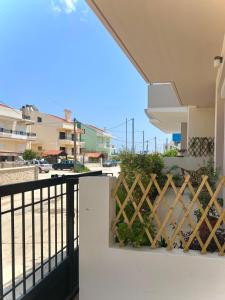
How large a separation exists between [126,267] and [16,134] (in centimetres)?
4691

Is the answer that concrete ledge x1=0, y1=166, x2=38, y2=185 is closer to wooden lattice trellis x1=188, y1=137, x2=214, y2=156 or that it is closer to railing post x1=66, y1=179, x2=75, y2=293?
wooden lattice trellis x1=188, y1=137, x2=214, y2=156

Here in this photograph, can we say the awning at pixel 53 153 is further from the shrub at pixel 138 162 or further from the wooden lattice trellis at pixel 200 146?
the shrub at pixel 138 162

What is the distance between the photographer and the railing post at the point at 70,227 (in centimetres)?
335

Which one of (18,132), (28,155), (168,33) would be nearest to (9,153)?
(28,155)

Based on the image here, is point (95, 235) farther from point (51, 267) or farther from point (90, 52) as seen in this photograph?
point (90, 52)

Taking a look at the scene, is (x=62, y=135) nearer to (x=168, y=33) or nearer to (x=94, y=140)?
(x=94, y=140)

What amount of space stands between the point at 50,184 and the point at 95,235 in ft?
1.96

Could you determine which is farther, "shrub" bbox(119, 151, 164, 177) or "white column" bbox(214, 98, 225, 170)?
"shrub" bbox(119, 151, 164, 177)

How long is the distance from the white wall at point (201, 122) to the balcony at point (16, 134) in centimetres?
3675

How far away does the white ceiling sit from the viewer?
3.92m

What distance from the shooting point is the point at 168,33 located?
4797 mm

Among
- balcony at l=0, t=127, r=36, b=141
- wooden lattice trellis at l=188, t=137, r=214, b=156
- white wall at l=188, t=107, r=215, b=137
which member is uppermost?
balcony at l=0, t=127, r=36, b=141

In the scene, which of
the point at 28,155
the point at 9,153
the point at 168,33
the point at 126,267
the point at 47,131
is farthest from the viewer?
the point at 47,131

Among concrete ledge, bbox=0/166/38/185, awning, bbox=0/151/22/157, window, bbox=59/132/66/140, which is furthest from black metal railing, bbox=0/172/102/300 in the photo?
window, bbox=59/132/66/140
